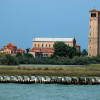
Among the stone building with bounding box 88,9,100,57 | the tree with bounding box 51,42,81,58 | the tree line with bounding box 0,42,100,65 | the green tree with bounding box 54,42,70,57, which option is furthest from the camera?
the stone building with bounding box 88,9,100,57

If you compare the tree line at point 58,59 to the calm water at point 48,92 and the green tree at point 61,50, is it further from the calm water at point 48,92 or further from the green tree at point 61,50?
the calm water at point 48,92

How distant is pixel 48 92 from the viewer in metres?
52.6

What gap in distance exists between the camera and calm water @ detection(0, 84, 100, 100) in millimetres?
48812

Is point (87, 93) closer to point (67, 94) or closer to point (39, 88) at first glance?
point (67, 94)

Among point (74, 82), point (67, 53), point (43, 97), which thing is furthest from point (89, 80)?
point (67, 53)

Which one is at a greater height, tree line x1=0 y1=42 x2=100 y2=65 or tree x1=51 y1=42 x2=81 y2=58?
tree x1=51 y1=42 x2=81 y2=58

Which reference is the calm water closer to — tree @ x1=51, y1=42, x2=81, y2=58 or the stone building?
tree @ x1=51, y1=42, x2=81, y2=58

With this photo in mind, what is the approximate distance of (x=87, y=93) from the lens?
171 ft

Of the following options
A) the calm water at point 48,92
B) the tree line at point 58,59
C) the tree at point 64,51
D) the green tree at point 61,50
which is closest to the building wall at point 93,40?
the tree at point 64,51

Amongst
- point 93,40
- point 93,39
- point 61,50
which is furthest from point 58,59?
point 93,39

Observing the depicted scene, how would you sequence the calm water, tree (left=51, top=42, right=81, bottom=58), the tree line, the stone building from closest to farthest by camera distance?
the calm water, the tree line, tree (left=51, top=42, right=81, bottom=58), the stone building

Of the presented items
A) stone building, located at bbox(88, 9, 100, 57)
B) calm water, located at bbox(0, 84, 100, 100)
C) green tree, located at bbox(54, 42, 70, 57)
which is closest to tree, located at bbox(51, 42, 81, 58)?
green tree, located at bbox(54, 42, 70, 57)

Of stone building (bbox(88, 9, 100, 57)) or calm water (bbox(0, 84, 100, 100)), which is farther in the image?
stone building (bbox(88, 9, 100, 57))

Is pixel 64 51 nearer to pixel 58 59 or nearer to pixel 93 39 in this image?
pixel 93 39
